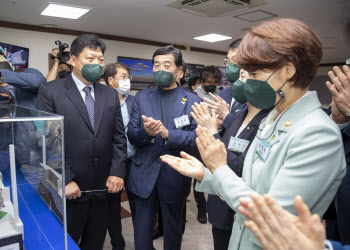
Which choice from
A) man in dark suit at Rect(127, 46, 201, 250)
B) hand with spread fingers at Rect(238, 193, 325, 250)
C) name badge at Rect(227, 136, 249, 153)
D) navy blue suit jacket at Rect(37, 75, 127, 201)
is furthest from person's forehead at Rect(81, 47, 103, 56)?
hand with spread fingers at Rect(238, 193, 325, 250)

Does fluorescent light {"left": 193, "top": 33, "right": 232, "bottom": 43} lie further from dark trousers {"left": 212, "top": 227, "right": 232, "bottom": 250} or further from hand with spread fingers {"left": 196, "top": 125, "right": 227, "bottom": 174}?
hand with spread fingers {"left": 196, "top": 125, "right": 227, "bottom": 174}

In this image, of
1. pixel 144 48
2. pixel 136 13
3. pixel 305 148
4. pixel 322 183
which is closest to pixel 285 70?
pixel 305 148

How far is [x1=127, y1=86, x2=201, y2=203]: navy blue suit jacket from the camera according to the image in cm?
192

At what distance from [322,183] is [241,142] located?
602 millimetres

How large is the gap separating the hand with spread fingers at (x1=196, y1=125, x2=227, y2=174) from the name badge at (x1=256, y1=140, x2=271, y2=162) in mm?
133

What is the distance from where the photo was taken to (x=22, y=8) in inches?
192

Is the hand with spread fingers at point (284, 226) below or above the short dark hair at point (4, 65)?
below

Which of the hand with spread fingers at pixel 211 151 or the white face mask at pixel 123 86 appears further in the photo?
the white face mask at pixel 123 86

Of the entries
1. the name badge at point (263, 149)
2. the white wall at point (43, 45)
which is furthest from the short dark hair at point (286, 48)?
the white wall at point (43, 45)

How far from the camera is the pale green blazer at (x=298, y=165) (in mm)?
825

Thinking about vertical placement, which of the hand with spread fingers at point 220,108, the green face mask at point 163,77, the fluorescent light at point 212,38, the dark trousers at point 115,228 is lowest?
the dark trousers at point 115,228

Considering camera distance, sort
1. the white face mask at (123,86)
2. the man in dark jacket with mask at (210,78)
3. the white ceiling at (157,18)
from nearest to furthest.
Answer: the white face mask at (123,86)
the man in dark jacket with mask at (210,78)
the white ceiling at (157,18)

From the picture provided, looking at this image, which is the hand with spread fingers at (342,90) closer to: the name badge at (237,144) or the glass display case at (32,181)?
the name badge at (237,144)

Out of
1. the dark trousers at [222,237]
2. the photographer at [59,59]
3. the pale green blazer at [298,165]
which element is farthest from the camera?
the photographer at [59,59]
